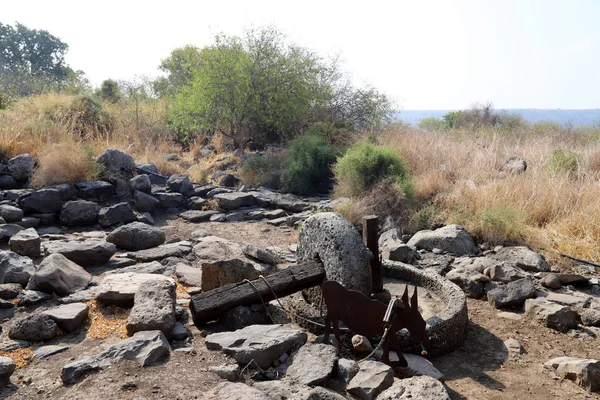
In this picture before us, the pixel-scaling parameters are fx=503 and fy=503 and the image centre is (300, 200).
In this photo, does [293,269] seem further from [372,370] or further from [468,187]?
[468,187]

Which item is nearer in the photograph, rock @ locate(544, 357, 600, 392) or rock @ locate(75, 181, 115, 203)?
rock @ locate(544, 357, 600, 392)

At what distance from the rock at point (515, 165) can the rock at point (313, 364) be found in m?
6.50

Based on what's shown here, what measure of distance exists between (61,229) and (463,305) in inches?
240

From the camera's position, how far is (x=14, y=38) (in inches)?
1398

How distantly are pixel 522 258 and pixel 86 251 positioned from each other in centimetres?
514

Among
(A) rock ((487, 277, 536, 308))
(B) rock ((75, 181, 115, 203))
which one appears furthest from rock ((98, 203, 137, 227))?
(A) rock ((487, 277, 536, 308))

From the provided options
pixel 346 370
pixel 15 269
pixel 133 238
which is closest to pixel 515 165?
pixel 133 238

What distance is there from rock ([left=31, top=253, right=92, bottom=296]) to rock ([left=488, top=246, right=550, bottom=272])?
15.5 feet

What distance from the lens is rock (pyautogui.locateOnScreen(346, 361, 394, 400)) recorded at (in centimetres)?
301

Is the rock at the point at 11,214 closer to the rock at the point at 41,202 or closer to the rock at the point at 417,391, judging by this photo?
the rock at the point at 41,202

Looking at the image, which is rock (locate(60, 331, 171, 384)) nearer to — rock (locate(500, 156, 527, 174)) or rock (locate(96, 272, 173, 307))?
rock (locate(96, 272, 173, 307))

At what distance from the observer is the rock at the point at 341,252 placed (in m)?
4.21

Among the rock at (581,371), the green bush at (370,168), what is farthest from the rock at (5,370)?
the green bush at (370,168)

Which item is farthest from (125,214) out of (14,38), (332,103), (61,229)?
(14,38)
